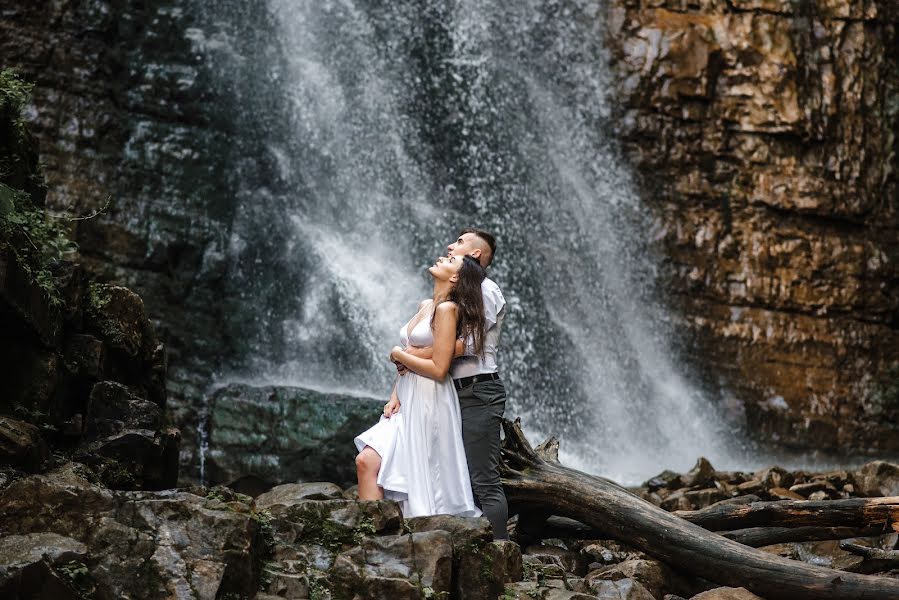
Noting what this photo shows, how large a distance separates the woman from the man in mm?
75

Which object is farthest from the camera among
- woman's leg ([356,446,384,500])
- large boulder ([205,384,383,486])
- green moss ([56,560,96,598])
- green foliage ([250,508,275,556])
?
large boulder ([205,384,383,486])

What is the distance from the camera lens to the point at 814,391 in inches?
613

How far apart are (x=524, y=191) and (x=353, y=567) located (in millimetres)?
12471

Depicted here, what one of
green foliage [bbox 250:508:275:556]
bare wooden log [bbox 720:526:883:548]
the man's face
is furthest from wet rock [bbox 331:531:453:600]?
bare wooden log [bbox 720:526:883:548]

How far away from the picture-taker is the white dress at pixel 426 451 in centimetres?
560

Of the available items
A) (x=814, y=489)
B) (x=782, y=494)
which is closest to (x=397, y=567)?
(x=782, y=494)

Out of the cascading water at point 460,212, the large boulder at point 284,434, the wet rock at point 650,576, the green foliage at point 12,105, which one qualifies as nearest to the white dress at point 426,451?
the wet rock at point 650,576

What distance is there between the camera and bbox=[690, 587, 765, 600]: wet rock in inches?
214

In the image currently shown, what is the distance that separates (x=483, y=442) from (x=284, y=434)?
4945 millimetres

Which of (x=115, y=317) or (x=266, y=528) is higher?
(x=115, y=317)

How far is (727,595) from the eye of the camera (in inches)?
215

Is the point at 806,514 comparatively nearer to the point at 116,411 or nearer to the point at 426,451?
the point at 426,451

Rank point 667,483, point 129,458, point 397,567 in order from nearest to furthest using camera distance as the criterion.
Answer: point 397,567 < point 129,458 < point 667,483

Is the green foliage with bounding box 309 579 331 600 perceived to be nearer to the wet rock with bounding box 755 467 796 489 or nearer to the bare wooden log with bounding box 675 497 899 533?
the bare wooden log with bounding box 675 497 899 533
